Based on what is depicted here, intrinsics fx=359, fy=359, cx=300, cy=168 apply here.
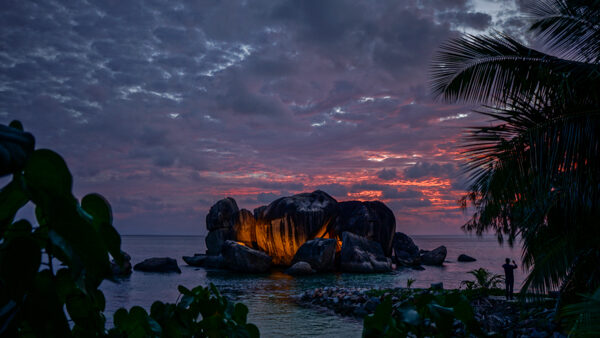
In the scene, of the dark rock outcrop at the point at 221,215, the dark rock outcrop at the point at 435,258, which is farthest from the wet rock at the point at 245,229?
the dark rock outcrop at the point at 435,258

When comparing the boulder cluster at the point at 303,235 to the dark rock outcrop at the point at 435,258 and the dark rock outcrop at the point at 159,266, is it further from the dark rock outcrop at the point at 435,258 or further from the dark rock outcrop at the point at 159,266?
the dark rock outcrop at the point at 435,258

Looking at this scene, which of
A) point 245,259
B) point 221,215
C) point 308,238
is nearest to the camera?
point 245,259

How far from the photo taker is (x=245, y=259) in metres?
26.1

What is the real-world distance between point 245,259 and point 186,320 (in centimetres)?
2580

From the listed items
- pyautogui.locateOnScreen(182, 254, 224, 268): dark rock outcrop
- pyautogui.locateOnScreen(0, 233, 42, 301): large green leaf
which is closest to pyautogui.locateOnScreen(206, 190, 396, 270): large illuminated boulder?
pyautogui.locateOnScreen(182, 254, 224, 268): dark rock outcrop

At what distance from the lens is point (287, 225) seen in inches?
1180

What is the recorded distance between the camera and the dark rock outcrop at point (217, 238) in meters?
34.2

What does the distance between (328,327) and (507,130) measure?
21.9 ft

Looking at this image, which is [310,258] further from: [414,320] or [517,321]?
[414,320]

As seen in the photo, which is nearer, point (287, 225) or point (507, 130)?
point (507, 130)

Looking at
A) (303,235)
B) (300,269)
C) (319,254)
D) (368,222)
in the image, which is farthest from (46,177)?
(368,222)

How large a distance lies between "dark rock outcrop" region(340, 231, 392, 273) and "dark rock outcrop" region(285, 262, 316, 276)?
3160 mm

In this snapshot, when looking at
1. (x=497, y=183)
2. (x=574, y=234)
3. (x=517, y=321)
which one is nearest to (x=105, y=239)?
(x=497, y=183)

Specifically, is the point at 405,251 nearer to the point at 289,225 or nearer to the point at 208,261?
the point at 289,225
